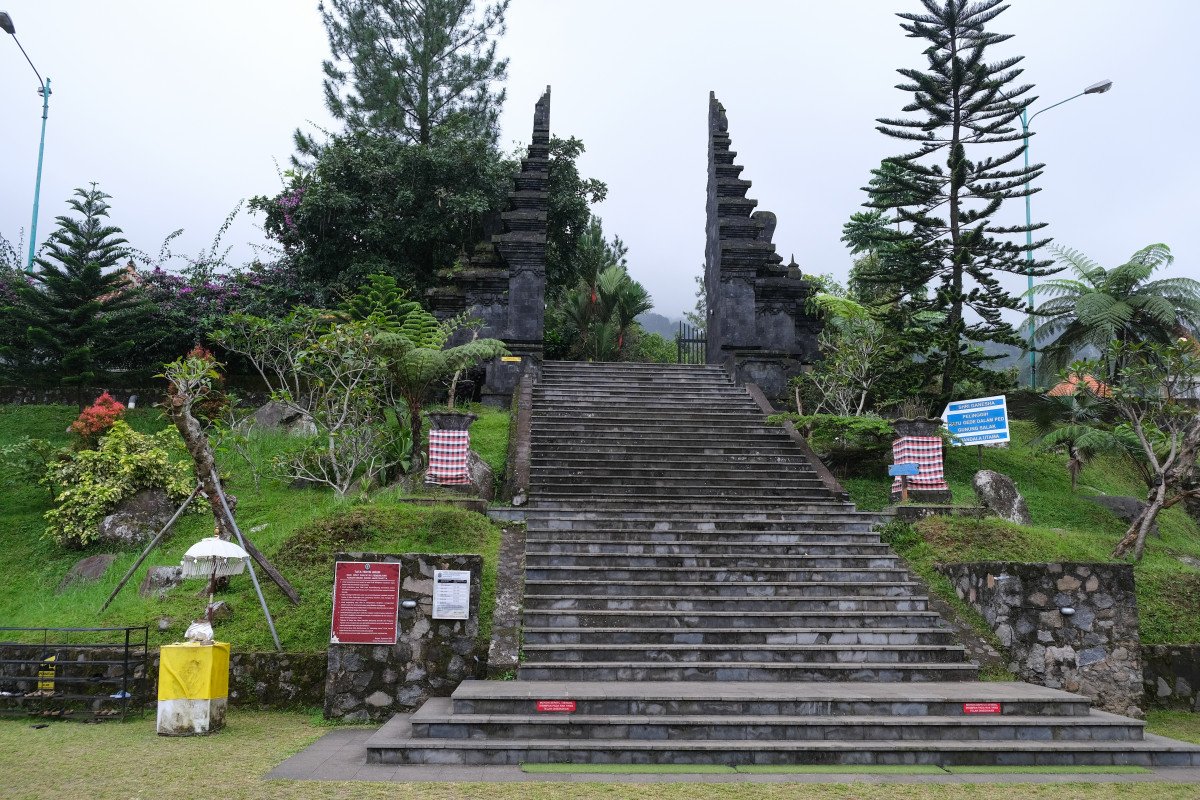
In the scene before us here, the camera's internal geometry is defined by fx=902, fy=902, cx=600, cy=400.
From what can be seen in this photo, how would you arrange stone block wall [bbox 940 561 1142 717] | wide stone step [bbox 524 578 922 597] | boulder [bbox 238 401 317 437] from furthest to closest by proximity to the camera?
boulder [bbox 238 401 317 437], wide stone step [bbox 524 578 922 597], stone block wall [bbox 940 561 1142 717]

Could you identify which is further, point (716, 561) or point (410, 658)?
point (716, 561)

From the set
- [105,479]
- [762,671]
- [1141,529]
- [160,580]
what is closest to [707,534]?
[762,671]

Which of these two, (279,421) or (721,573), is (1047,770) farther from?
(279,421)

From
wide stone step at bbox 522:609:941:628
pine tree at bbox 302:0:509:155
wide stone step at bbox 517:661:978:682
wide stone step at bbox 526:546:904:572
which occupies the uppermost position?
pine tree at bbox 302:0:509:155

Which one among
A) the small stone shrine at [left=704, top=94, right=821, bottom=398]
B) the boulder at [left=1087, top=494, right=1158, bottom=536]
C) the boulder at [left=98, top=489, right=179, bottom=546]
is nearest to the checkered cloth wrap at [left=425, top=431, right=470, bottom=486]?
the boulder at [left=98, top=489, right=179, bottom=546]

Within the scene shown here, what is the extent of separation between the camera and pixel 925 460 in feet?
34.8

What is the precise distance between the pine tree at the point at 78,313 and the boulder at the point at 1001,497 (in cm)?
1388

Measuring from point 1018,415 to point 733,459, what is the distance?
899 centimetres

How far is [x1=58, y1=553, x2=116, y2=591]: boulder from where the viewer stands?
32.8 ft

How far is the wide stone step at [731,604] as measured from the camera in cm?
809

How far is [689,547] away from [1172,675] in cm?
439

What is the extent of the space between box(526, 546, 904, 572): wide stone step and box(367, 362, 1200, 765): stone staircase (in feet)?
0.07

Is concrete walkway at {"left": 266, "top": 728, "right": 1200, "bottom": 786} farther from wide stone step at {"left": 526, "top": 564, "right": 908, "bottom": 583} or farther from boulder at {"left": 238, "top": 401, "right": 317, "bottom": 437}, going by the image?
boulder at {"left": 238, "top": 401, "right": 317, "bottom": 437}

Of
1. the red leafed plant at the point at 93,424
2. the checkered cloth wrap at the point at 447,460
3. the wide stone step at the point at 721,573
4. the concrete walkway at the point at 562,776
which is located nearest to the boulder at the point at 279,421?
the red leafed plant at the point at 93,424
